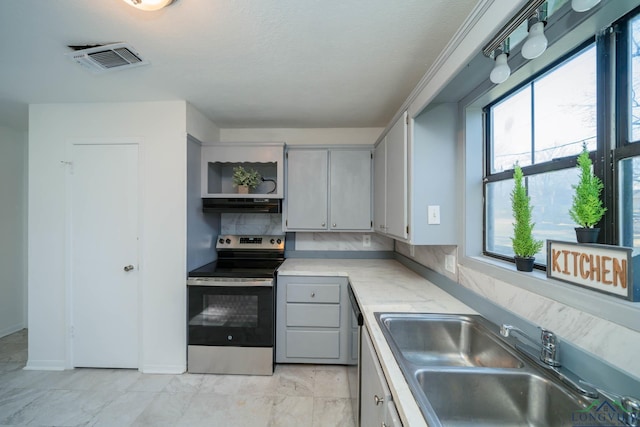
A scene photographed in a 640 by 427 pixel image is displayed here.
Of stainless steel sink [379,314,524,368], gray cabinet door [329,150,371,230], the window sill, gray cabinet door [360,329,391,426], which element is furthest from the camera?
gray cabinet door [329,150,371,230]

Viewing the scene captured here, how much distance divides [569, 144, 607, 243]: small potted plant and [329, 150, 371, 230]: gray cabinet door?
5.75ft

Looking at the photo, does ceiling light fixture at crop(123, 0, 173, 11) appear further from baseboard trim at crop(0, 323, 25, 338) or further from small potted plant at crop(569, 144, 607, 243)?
baseboard trim at crop(0, 323, 25, 338)

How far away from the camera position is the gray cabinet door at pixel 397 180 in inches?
65.9

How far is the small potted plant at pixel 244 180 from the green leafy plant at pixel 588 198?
7.66 feet

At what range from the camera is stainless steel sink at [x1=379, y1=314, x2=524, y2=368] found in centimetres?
121

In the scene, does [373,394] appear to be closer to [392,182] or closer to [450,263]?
[450,263]

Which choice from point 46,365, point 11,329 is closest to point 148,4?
point 46,365

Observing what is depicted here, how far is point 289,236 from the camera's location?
2828 mm

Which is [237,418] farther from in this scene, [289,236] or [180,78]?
[180,78]

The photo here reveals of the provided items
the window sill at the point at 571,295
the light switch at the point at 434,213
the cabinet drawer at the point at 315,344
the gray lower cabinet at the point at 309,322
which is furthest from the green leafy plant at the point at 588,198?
the cabinet drawer at the point at 315,344

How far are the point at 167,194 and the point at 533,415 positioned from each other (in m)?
2.63

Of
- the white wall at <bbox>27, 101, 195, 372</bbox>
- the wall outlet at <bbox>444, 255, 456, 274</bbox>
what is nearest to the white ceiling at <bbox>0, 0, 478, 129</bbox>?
the white wall at <bbox>27, 101, 195, 372</bbox>

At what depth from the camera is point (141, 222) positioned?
2.15 metres

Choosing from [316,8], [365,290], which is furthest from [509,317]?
[316,8]
